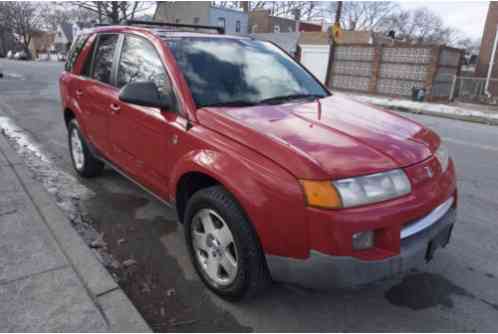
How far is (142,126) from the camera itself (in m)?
3.04

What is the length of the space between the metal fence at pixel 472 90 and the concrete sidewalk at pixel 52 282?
16.9m

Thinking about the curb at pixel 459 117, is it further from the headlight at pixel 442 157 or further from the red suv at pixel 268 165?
the headlight at pixel 442 157

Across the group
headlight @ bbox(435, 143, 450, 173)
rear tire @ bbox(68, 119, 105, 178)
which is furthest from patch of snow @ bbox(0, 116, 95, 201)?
headlight @ bbox(435, 143, 450, 173)

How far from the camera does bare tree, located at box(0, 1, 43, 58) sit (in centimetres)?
6325

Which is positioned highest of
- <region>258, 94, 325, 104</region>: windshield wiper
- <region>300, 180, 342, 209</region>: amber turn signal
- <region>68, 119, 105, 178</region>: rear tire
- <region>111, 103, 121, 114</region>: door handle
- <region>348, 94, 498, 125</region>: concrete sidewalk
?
<region>258, 94, 325, 104</region>: windshield wiper

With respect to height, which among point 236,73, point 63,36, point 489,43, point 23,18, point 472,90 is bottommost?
point 472,90

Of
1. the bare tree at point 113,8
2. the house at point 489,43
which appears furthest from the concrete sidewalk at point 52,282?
the bare tree at point 113,8

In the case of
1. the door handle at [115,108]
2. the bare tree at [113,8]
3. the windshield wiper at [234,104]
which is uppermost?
the bare tree at [113,8]

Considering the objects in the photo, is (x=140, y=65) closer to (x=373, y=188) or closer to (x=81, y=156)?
(x=81, y=156)

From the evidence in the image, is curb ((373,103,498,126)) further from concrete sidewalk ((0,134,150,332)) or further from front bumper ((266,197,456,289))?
concrete sidewalk ((0,134,150,332))

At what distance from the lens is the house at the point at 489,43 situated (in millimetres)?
18538

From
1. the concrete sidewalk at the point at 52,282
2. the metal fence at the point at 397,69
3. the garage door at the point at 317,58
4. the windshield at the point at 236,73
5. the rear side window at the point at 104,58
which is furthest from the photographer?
the garage door at the point at 317,58

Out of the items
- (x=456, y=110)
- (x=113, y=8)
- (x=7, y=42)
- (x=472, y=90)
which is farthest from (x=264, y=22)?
(x=7, y=42)

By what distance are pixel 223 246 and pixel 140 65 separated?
178 cm
